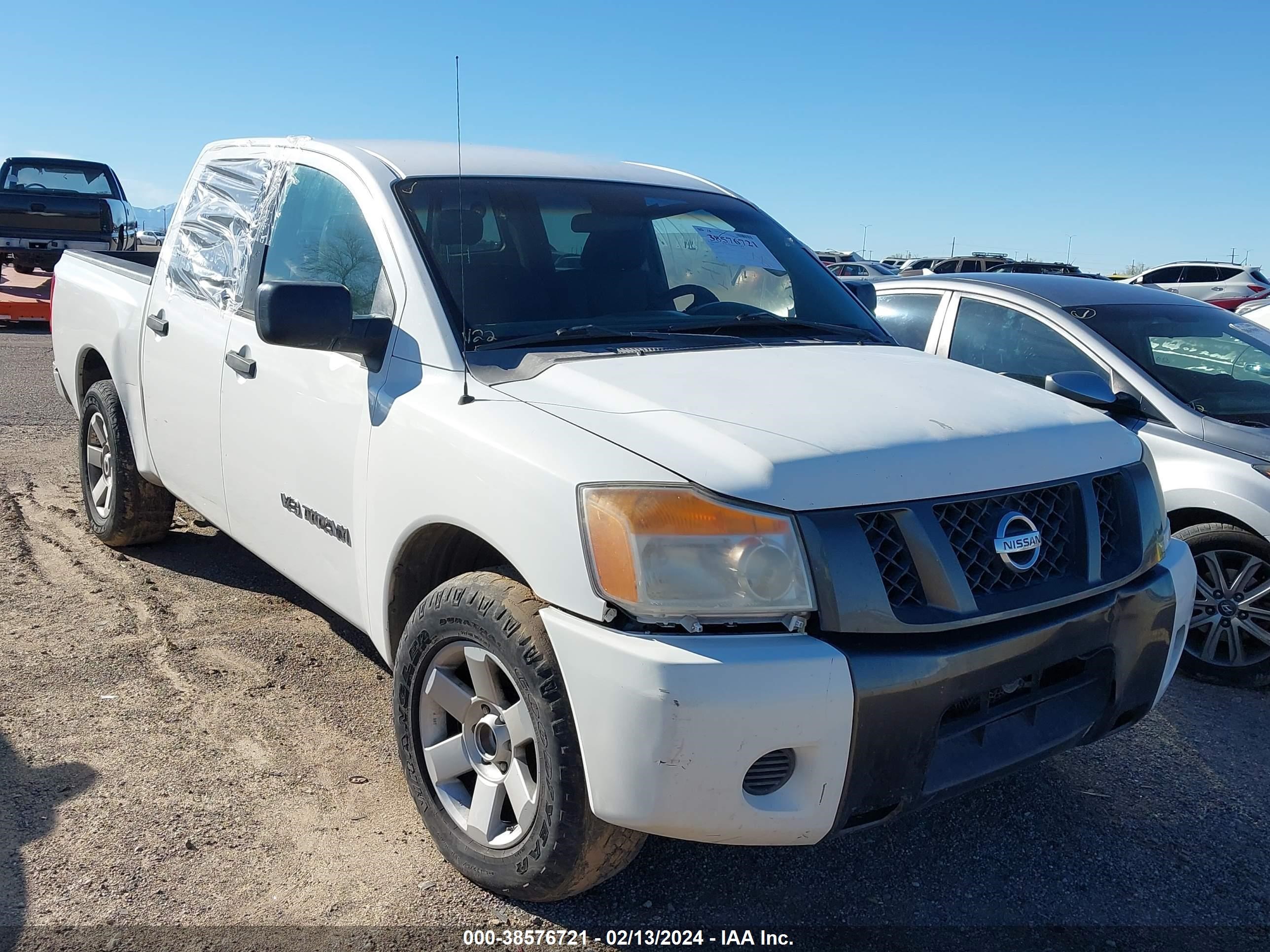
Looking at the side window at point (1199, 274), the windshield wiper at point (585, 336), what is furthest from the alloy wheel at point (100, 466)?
the side window at point (1199, 274)

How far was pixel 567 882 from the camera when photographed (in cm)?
244

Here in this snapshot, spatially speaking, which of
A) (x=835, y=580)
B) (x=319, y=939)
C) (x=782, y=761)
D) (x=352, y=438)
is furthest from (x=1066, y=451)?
(x=319, y=939)

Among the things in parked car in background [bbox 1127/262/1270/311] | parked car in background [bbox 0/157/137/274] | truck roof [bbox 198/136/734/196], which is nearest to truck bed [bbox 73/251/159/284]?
truck roof [bbox 198/136/734/196]

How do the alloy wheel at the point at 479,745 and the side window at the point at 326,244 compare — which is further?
the side window at the point at 326,244

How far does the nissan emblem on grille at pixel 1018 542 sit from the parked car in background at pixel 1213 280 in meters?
24.4

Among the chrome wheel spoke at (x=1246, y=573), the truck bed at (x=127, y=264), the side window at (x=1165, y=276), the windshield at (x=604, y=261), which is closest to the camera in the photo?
the windshield at (x=604, y=261)

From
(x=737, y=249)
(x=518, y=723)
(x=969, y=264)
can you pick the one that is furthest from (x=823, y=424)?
(x=969, y=264)

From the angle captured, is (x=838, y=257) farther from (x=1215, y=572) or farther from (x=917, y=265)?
(x=1215, y=572)

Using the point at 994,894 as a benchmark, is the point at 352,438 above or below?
above

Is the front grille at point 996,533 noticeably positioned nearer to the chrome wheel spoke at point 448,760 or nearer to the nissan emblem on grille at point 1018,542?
the nissan emblem on grille at point 1018,542

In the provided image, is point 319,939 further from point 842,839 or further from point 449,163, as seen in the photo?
point 449,163

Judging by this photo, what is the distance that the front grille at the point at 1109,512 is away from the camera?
2.71m

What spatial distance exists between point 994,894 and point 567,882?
115 centimetres

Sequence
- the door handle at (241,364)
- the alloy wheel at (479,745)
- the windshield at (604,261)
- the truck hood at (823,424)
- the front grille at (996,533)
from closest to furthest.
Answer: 1. the truck hood at (823,424)
2. the front grille at (996,533)
3. the alloy wheel at (479,745)
4. the windshield at (604,261)
5. the door handle at (241,364)
